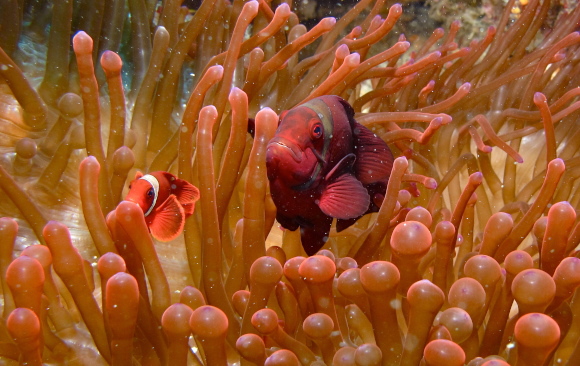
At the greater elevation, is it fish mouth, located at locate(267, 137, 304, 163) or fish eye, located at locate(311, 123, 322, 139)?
fish eye, located at locate(311, 123, 322, 139)

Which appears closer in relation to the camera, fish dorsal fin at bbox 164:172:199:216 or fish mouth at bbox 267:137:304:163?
fish mouth at bbox 267:137:304:163

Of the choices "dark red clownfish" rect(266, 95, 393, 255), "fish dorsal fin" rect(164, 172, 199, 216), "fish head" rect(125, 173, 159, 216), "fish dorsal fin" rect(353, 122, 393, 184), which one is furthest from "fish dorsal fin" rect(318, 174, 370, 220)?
"fish head" rect(125, 173, 159, 216)

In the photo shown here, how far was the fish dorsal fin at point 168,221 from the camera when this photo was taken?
1144 mm

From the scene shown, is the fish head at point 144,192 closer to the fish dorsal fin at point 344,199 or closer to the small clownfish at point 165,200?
the small clownfish at point 165,200

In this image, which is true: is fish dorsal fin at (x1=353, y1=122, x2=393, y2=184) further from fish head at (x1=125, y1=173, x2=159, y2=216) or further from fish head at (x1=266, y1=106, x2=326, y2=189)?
fish head at (x1=125, y1=173, x2=159, y2=216)

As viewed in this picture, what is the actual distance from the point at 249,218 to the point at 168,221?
332 mm

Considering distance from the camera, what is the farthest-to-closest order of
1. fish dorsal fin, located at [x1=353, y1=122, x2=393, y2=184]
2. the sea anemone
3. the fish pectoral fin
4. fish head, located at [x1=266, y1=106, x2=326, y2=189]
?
fish dorsal fin, located at [x1=353, y1=122, x2=393, y2=184] → the fish pectoral fin → fish head, located at [x1=266, y1=106, x2=326, y2=189] → the sea anemone

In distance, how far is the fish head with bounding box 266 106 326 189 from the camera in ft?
3.14

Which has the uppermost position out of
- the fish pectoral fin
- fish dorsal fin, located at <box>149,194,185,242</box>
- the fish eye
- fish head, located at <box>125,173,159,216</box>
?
the fish eye

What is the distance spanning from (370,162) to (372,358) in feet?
1.82

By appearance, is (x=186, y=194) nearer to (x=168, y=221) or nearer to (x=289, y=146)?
(x=168, y=221)

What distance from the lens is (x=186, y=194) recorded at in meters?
1.18

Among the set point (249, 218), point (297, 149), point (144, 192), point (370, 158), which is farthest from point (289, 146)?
point (144, 192)

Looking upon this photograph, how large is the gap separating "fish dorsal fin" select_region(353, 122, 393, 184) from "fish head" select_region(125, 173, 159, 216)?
0.51m
